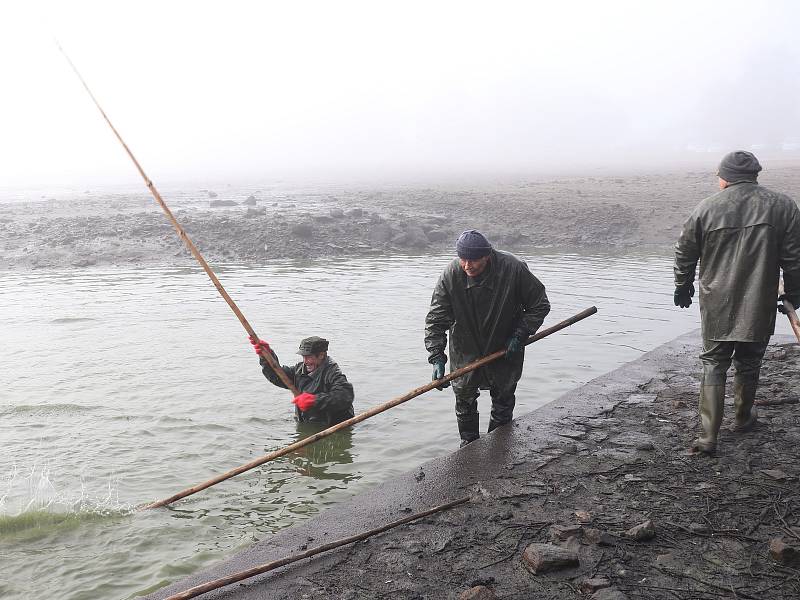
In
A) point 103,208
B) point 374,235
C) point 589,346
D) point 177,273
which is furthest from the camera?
point 103,208

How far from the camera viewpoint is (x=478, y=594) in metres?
3.49

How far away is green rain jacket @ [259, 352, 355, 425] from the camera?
6906mm

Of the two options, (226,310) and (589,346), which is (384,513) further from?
(226,310)

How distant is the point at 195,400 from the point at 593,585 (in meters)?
5.62

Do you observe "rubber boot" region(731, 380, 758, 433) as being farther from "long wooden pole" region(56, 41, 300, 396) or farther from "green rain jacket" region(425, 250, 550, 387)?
"long wooden pole" region(56, 41, 300, 396)

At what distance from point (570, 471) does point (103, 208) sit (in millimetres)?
26232

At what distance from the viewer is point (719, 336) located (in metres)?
4.98

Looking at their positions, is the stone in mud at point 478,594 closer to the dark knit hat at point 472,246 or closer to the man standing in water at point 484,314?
the man standing in water at point 484,314

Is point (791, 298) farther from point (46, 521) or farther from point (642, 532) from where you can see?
point (46, 521)

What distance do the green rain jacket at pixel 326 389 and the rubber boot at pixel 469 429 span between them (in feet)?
4.27

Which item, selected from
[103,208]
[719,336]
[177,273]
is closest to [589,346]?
[719,336]

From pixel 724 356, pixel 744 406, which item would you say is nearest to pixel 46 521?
pixel 724 356

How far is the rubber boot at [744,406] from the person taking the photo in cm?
529

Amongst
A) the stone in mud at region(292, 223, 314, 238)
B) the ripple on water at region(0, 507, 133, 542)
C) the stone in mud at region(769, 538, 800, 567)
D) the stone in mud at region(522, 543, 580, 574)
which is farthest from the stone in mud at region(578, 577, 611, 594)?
the stone in mud at region(292, 223, 314, 238)
